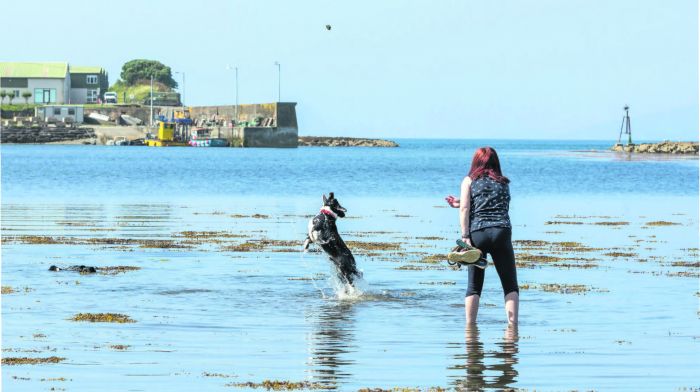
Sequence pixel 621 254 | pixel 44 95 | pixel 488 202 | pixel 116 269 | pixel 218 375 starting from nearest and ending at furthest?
pixel 218 375, pixel 488 202, pixel 116 269, pixel 621 254, pixel 44 95

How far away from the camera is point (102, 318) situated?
17.1 m

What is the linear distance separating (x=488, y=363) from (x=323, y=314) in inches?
194

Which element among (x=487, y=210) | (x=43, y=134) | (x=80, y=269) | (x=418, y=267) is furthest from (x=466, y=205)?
(x=43, y=134)

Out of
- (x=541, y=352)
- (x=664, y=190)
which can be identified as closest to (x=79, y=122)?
(x=664, y=190)

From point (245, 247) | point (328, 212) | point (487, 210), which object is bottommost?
point (245, 247)

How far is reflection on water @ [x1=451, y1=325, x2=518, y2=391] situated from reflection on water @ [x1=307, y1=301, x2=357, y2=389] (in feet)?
4.18

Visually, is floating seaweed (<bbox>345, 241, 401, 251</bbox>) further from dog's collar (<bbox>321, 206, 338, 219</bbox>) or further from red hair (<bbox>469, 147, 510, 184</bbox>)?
red hair (<bbox>469, 147, 510, 184</bbox>)

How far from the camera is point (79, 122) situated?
19212 centimetres

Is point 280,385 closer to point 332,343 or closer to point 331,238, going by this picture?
point 332,343

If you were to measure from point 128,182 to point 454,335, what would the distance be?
59.9 meters

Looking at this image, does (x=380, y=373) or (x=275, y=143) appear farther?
(x=275, y=143)

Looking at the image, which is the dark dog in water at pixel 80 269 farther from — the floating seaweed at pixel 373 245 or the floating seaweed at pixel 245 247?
the floating seaweed at pixel 373 245

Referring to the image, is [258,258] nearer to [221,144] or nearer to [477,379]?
[477,379]

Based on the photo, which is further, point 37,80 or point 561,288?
point 37,80
